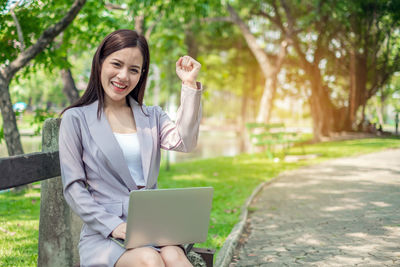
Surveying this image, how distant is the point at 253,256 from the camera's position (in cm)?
443

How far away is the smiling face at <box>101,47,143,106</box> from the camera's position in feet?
8.10

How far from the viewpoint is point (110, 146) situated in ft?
7.65

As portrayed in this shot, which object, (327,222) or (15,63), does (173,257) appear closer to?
(327,222)

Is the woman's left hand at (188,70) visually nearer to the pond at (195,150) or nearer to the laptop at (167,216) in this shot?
the laptop at (167,216)

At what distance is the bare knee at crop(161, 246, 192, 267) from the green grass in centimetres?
222

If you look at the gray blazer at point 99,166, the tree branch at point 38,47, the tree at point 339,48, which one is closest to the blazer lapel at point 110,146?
the gray blazer at point 99,166

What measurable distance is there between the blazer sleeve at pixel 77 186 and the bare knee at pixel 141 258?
15 centimetres

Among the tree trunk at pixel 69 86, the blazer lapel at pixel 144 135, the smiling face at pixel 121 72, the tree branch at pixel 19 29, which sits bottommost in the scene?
the blazer lapel at pixel 144 135

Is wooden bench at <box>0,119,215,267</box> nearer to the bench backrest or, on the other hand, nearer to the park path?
the bench backrest

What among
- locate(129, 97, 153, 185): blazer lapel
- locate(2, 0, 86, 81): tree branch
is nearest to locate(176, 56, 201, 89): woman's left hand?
locate(129, 97, 153, 185): blazer lapel

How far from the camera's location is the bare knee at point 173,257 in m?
2.14

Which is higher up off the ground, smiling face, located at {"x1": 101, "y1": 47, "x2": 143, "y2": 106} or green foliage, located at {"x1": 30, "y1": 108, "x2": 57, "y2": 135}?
smiling face, located at {"x1": 101, "y1": 47, "x2": 143, "y2": 106}

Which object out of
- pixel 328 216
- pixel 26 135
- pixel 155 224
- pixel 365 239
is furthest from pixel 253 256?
pixel 26 135

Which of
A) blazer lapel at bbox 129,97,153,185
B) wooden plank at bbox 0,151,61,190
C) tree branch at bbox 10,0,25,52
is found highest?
tree branch at bbox 10,0,25,52
